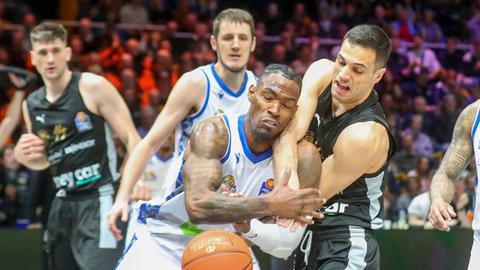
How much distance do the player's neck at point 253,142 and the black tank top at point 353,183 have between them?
33cm

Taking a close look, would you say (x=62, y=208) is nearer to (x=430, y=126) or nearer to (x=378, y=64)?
(x=378, y=64)

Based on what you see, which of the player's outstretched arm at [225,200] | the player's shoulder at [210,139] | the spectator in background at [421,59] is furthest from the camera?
the spectator in background at [421,59]

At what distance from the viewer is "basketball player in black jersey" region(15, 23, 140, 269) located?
231 inches

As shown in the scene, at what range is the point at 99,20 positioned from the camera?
11461 mm

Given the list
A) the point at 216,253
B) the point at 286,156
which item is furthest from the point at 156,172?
the point at 216,253

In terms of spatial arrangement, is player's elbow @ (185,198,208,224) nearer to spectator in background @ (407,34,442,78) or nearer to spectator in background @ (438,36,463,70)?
spectator in background @ (407,34,442,78)

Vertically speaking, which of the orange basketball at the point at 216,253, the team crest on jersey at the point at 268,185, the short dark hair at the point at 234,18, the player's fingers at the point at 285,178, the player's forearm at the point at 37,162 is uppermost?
the short dark hair at the point at 234,18

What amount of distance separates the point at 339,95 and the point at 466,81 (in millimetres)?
7855

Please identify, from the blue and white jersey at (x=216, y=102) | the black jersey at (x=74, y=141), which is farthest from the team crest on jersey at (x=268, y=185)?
the black jersey at (x=74, y=141)

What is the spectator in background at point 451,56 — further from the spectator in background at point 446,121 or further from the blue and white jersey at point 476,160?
the blue and white jersey at point 476,160

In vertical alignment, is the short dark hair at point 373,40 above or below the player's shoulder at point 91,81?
above

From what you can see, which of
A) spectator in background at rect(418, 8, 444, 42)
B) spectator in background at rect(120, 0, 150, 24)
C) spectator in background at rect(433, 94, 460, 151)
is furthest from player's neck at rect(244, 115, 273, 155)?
spectator in background at rect(418, 8, 444, 42)

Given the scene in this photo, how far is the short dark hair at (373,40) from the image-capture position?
4.47 metres

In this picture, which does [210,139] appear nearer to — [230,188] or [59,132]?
[230,188]
